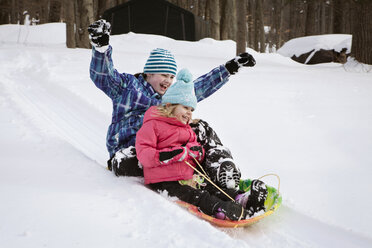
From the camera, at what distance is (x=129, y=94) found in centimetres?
272

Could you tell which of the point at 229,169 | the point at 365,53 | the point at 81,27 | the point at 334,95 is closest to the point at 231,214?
the point at 229,169

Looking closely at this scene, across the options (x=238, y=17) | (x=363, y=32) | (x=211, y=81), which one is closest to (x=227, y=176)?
(x=211, y=81)

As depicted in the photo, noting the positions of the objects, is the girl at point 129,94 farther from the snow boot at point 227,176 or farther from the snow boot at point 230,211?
the snow boot at point 230,211

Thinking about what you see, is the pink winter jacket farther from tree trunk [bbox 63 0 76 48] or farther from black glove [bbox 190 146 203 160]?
tree trunk [bbox 63 0 76 48]

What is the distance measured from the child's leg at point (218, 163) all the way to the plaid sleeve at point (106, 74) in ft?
2.21

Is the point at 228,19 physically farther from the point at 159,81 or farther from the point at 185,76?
the point at 185,76

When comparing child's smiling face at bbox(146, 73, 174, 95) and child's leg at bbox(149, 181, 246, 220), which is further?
child's smiling face at bbox(146, 73, 174, 95)

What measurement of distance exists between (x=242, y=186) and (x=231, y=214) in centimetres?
52

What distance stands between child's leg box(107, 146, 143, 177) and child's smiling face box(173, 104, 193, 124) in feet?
1.38

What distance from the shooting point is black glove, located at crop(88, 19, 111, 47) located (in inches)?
94.0

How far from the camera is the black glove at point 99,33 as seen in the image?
2.39m

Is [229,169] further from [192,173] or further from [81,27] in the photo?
[81,27]

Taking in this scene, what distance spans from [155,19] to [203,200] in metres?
14.9

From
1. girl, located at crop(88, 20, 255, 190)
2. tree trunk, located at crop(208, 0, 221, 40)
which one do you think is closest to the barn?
tree trunk, located at crop(208, 0, 221, 40)
